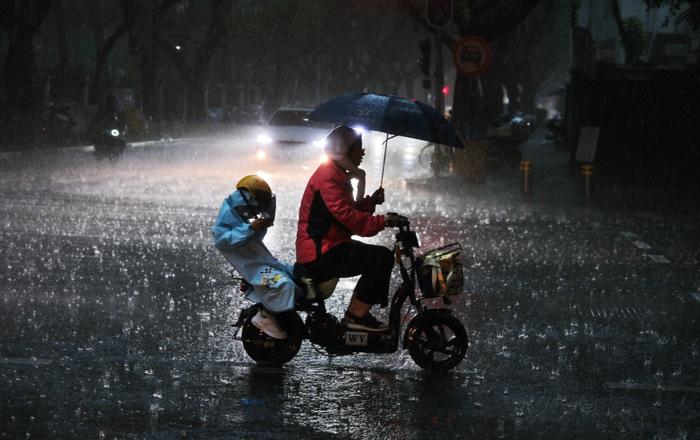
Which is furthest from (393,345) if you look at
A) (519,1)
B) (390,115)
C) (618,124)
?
(519,1)

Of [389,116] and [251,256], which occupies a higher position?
[389,116]

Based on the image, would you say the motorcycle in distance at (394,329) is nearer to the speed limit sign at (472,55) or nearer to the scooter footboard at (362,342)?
the scooter footboard at (362,342)

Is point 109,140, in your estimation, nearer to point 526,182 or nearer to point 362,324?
point 526,182

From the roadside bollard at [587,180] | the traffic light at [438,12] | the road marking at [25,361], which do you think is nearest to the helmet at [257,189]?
the road marking at [25,361]

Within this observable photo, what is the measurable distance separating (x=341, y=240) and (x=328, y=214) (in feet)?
0.54

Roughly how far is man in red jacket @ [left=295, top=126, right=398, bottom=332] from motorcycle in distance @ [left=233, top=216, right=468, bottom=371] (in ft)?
0.26

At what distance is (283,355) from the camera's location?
753 cm

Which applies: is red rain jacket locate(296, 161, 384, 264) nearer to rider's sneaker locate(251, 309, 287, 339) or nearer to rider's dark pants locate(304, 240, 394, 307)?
rider's dark pants locate(304, 240, 394, 307)

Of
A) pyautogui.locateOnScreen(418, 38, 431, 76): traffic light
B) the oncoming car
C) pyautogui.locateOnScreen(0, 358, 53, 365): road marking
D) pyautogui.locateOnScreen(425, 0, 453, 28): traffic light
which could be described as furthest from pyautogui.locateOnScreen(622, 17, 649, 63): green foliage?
pyautogui.locateOnScreen(0, 358, 53, 365): road marking

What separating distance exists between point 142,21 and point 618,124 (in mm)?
29322

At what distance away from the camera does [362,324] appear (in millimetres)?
7445

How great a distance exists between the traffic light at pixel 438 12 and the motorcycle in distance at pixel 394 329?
632 inches

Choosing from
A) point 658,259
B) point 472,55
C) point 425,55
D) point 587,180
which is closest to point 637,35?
point 425,55

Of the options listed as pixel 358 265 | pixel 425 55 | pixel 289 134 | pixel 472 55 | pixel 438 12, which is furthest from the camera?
pixel 289 134
